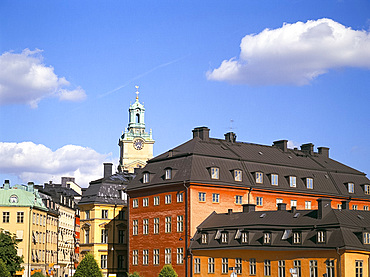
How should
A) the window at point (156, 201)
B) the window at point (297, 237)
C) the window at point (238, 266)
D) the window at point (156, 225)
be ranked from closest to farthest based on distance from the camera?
the window at point (297, 237) < the window at point (238, 266) < the window at point (156, 225) < the window at point (156, 201)

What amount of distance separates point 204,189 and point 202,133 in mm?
11505

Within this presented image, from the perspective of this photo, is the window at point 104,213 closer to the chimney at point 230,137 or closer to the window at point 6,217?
the window at point 6,217

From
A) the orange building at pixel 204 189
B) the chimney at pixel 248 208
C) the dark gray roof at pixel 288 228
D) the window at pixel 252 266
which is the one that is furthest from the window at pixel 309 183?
the window at pixel 252 266

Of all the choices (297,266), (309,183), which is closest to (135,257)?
(309,183)

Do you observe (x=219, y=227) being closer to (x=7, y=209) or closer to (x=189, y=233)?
(x=189, y=233)

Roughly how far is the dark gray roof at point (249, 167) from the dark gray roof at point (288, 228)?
7.20m

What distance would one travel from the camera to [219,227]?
78.3m

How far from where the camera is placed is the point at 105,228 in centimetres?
10319

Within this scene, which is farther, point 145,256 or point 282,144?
point 282,144

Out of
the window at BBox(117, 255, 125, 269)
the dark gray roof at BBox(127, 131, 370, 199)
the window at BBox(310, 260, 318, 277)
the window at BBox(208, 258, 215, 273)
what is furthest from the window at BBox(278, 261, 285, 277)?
the window at BBox(117, 255, 125, 269)

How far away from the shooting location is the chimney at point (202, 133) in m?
92.4

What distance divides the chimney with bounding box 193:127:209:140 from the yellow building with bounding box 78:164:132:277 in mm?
15472

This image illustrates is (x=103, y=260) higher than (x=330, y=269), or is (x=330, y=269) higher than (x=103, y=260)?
(x=103, y=260)

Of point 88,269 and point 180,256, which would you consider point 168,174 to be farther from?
point 88,269
